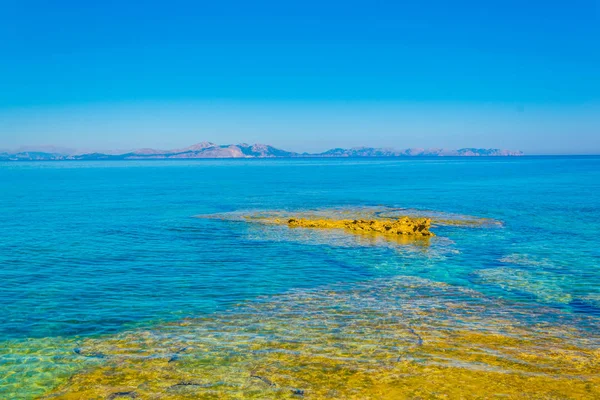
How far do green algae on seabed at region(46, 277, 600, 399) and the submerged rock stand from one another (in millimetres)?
24599

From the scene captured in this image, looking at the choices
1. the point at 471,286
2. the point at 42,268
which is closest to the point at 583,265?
the point at 471,286

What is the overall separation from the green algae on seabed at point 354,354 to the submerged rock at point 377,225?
24.6 metres

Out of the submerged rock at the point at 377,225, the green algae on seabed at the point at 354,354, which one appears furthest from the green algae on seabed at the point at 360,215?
the green algae on seabed at the point at 354,354

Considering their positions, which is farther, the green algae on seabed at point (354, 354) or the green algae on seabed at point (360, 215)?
the green algae on seabed at point (360, 215)

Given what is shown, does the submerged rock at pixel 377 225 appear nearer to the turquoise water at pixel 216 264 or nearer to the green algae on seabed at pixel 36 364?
the turquoise water at pixel 216 264

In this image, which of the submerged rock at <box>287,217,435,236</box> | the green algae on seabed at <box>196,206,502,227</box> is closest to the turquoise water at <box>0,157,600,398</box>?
the submerged rock at <box>287,217,435,236</box>

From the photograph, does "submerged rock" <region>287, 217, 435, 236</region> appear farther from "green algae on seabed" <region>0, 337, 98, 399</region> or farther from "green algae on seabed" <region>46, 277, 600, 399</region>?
"green algae on seabed" <region>0, 337, 98, 399</region>

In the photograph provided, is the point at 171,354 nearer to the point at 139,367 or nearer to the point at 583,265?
the point at 139,367

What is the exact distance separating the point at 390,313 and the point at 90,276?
20.9 m

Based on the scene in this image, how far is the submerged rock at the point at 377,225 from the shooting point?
2121 inches

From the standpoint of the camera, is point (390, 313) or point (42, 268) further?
point (42, 268)

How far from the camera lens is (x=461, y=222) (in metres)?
63.2

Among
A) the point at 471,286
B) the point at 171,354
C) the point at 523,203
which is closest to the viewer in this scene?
the point at 171,354

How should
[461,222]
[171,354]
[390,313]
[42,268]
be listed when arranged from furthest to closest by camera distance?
1. [461,222]
2. [42,268]
3. [390,313]
4. [171,354]
